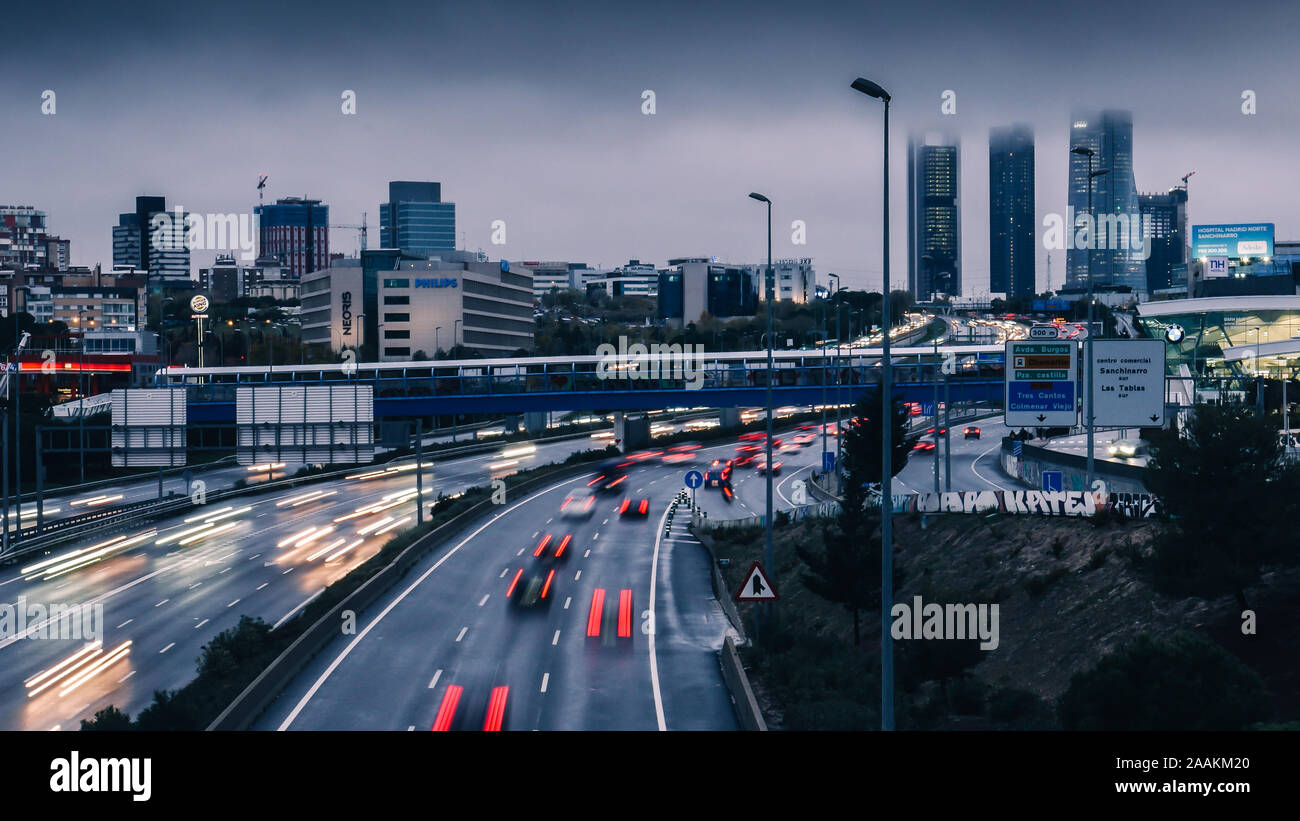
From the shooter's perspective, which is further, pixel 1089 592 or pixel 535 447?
pixel 535 447

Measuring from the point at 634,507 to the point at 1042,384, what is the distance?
37.2 meters

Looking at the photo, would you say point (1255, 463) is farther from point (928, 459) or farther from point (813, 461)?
point (813, 461)

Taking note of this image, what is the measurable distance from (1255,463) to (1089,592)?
26.9 feet

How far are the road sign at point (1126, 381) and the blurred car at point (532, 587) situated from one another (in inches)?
852

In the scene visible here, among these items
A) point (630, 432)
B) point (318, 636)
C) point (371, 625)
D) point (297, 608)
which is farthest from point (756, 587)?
point (630, 432)

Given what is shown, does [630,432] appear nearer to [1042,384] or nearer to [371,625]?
A: [371,625]

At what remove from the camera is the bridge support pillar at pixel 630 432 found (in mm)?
107294

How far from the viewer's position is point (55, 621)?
47.3 m

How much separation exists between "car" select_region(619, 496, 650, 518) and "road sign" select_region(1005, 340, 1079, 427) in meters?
33.2

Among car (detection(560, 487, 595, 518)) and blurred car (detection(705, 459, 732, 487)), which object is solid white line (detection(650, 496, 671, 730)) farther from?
blurred car (detection(705, 459, 732, 487))

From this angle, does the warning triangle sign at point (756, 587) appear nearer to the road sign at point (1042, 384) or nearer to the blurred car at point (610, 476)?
the road sign at point (1042, 384)

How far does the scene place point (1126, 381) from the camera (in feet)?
141
